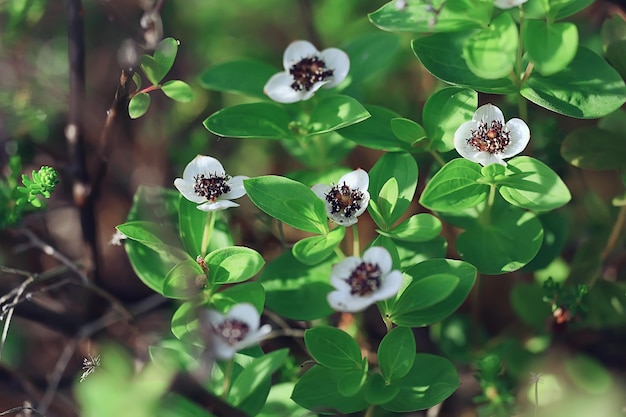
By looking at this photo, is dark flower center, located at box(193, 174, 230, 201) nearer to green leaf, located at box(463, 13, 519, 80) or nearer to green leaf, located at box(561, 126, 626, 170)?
green leaf, located at box(463, 13, 519, 80)

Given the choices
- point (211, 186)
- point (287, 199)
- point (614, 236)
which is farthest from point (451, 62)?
point (614, 236)

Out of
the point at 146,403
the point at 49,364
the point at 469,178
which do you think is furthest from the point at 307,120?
the point at 49,364

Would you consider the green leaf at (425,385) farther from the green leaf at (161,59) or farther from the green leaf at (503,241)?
the green leaf at (161,59)

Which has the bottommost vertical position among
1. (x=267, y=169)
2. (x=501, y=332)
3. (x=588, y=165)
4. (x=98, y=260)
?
(x=501, y=332)

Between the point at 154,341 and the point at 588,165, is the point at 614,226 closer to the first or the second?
the point at 588,165

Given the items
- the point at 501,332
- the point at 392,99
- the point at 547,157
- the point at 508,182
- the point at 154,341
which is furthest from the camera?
the point at 392,99

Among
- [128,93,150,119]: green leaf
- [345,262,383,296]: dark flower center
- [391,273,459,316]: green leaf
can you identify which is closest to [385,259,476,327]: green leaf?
[391,273,459,316]: green leaf

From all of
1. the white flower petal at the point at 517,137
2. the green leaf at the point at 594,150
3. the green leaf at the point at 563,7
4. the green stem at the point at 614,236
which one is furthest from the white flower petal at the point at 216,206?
the green stem at the point at 614,236
